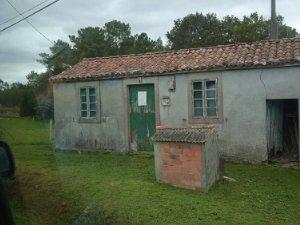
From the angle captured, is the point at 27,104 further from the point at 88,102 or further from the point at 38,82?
the point at 88,102

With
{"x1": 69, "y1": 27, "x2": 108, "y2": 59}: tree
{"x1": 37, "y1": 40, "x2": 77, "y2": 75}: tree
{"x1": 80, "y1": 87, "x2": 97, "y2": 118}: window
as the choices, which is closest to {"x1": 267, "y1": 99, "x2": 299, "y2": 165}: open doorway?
{"x1": 80, "y1": 87, "x2": 97, "y2": 118}: window

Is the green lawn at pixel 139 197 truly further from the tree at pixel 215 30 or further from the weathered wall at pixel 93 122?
the tree at pixel 215 30

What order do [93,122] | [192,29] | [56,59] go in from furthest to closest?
1. [192,29]
2. [56,59]
3. [93,122]

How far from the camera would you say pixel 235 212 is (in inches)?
300

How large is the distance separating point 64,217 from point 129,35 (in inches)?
1394

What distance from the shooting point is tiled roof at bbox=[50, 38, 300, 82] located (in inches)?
501

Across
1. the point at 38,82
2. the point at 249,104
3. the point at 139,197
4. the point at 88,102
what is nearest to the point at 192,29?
the point at 38,82

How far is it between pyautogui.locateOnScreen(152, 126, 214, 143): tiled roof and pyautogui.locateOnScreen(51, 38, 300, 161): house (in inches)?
83.9

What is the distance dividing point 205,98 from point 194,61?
1358mm

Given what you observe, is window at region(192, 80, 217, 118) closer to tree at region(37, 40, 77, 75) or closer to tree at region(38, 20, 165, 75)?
tree at region(37, 40, 77, 75)

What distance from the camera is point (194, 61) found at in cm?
1411

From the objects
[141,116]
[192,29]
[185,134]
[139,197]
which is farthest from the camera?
[192,29]

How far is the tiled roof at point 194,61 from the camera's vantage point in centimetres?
1273

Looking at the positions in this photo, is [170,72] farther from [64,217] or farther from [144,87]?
[64,217]
